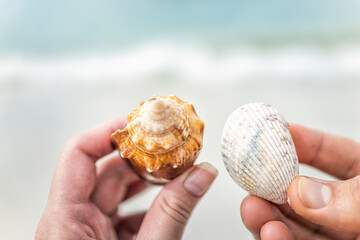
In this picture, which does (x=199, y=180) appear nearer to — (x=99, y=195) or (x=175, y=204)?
(x=175, y=204)

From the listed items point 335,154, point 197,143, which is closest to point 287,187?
point 197,143

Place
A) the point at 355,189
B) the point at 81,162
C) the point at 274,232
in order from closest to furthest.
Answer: the point at 355,189 < the point at 274,232 < the point at 81,162

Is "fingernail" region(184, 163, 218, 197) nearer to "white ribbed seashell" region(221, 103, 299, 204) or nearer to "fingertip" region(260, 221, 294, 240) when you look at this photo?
"white ribbed seashell" region(221, 103, 299, 204)

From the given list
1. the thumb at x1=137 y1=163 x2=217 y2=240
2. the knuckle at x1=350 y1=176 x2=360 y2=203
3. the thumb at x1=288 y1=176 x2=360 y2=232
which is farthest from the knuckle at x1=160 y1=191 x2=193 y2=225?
the knuckle at x1=350 y1=176 x2=360 y2=203

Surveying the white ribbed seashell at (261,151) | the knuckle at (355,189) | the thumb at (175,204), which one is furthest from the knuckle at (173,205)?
the knuckle at (355,189)

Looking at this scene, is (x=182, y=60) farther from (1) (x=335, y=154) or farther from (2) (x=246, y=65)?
(1) (x=335, y=154)

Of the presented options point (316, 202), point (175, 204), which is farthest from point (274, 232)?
point (175, 204)
